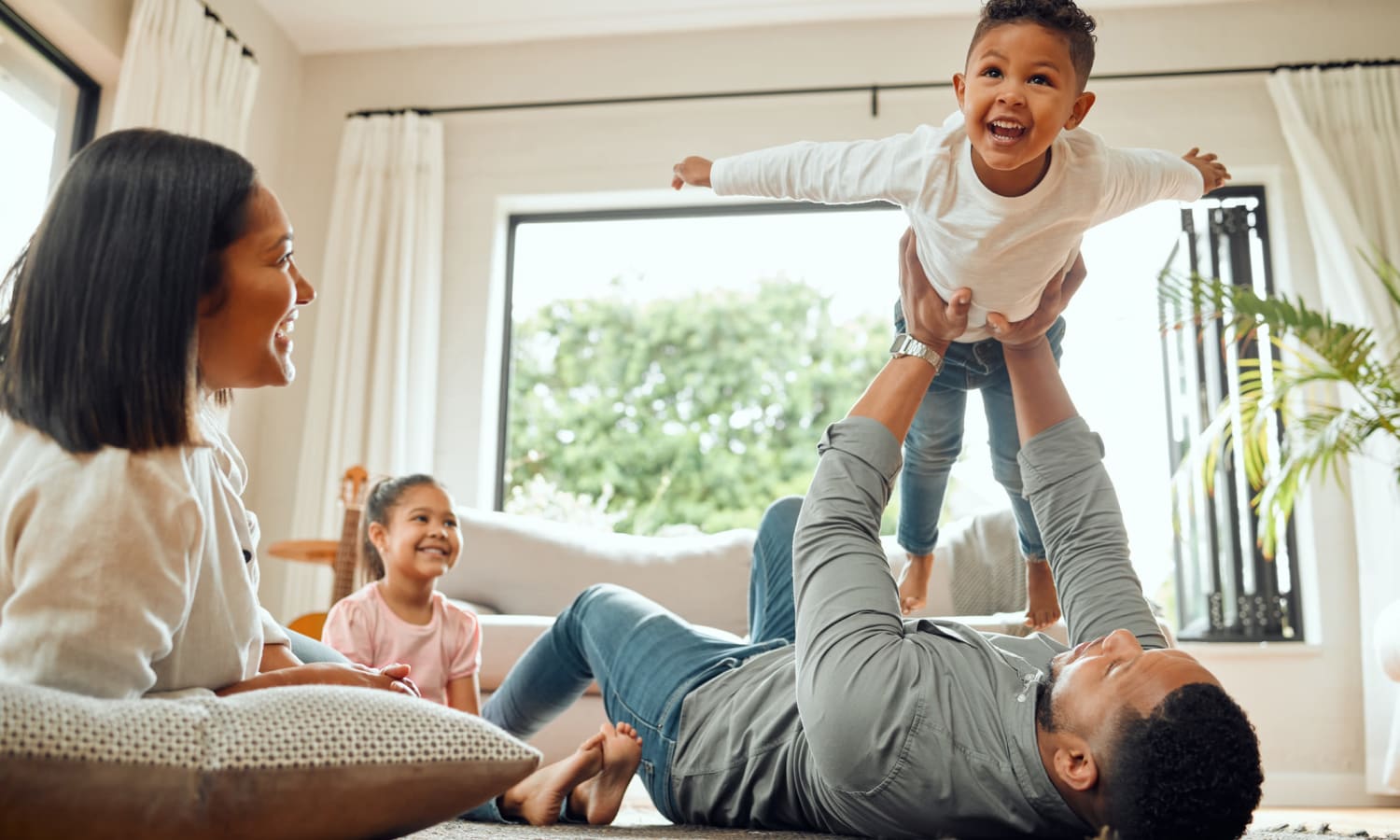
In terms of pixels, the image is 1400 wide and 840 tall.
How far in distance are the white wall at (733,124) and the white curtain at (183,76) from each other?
2.13ft

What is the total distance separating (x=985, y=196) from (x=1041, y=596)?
91cm

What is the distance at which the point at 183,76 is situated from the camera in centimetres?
387

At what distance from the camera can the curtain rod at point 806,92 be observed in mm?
4188

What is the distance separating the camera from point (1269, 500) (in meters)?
3.19

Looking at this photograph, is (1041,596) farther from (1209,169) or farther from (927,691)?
(927,691)

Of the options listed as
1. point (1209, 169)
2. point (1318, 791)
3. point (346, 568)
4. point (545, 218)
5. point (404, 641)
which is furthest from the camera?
point (545, 218)

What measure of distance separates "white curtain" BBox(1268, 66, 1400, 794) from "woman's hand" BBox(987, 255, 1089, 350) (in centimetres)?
241

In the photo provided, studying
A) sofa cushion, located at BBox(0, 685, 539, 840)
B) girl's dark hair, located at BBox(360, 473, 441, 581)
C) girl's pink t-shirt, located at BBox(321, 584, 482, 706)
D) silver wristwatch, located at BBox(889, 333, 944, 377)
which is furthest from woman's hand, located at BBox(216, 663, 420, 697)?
girl's dark hair, located at BBox(360, 473, 441, 581)

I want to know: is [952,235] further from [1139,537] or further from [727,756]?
[1139,537]

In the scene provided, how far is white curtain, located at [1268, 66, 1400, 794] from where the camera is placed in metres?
3.70

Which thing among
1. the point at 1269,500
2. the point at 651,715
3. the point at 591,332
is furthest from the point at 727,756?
the point at 591,332

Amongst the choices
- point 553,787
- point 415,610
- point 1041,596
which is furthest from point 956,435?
point 415,610

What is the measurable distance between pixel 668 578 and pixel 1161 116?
264 centimetres

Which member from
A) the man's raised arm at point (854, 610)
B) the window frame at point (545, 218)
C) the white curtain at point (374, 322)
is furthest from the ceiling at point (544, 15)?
the man's raised arm at point (854, 610)
